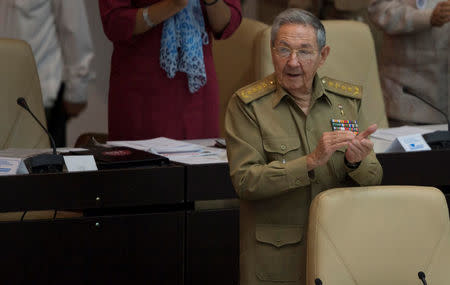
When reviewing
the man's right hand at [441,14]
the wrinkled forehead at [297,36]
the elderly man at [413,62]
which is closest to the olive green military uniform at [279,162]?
the wrinkled forehead at [297,36]

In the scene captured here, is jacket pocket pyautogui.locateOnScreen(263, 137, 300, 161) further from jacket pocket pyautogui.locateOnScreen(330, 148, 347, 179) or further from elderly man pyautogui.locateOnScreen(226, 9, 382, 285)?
jacket pocket pyautogui.locateOnScreen(330, 148, 347, 179)

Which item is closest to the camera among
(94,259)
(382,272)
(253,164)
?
(382,272)

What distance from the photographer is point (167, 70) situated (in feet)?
11.6

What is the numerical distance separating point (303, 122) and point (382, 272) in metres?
0.48

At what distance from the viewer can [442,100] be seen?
4238mm

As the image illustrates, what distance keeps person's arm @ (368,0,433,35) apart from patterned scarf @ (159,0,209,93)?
3.23 ft

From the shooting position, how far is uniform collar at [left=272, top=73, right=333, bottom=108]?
2451mm

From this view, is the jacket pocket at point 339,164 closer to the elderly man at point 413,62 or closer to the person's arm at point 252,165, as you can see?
the person's arm at point 252,165

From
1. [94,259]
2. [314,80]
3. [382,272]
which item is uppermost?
[314,80]

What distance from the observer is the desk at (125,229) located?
9.22 feet

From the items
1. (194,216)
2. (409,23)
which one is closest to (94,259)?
(194,216)

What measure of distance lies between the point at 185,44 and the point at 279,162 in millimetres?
1295

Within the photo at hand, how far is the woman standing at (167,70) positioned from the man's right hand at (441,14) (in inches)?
36.9

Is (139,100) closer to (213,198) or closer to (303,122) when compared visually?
(213,198)
